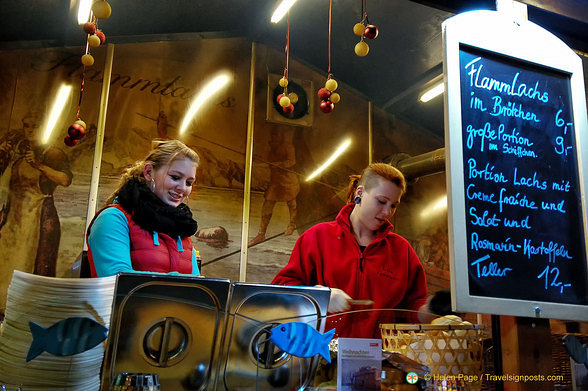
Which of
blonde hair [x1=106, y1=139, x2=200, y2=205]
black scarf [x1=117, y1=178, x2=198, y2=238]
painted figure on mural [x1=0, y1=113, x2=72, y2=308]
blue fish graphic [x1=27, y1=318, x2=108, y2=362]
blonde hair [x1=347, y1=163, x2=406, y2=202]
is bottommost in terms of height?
blue fish graphic [x1=27, y1=318, x2=108, y2=362]

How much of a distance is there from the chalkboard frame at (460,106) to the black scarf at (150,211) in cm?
114

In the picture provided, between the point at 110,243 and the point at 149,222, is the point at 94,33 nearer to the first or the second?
the point at 149,222

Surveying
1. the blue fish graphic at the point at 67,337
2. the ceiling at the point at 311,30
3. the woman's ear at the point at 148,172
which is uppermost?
the ceiling at the point at 311,30

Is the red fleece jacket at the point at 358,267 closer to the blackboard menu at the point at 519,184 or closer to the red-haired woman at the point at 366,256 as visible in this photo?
the red-haired woman at the point at 366,256

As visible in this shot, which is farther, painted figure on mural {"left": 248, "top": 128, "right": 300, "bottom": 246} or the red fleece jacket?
painted figure on mural {"left": 248, "top": 128, "right": 300, "bottom": 246}

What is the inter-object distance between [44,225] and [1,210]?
43 centimetres

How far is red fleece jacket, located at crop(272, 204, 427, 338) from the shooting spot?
8.21ft

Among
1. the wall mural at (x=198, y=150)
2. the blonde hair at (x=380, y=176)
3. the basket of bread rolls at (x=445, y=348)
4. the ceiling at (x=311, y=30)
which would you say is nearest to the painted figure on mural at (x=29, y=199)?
the wall mural at (x=198, y=150)

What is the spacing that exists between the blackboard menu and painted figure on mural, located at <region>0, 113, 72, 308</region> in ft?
16.5

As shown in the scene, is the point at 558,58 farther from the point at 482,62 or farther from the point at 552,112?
the point at 482,62

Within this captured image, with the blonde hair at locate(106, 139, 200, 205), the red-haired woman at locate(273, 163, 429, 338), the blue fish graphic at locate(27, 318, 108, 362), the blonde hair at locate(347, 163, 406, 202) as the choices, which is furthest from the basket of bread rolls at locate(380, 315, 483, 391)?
the blonde hair at locate(347, 163, 406, 202)

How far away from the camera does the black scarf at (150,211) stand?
83.2 inches

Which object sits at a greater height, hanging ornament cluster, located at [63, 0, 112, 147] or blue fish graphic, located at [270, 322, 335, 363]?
hanging ornament cluster, located at [63, 0, 112, 147]

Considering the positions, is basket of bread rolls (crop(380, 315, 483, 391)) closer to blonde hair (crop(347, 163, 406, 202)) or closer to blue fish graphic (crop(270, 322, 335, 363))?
blue fish graphic (crop(270, 322, 335, 363))
